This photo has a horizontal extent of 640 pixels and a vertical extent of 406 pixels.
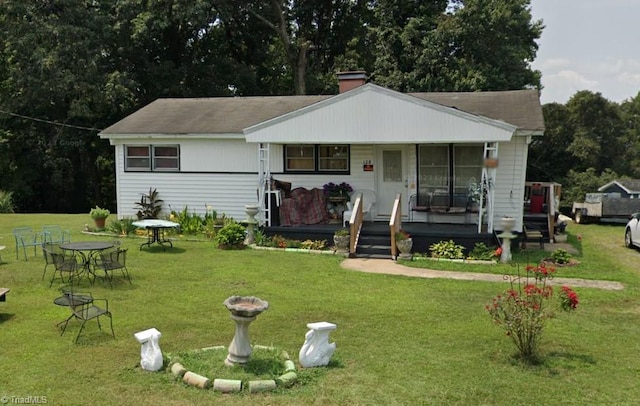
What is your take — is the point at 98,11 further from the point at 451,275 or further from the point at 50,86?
the point at 451,275

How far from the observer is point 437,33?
1105 inches

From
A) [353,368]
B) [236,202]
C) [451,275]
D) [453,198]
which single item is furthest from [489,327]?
[236,202]

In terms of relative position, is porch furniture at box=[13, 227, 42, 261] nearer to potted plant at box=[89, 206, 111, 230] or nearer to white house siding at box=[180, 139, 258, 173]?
potted plant at box=[89, 206, 111, 230]

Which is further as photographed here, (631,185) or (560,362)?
(631,185)

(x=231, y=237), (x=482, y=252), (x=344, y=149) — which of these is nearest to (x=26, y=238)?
(x=231, y=237)

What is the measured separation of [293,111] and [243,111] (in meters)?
3.99

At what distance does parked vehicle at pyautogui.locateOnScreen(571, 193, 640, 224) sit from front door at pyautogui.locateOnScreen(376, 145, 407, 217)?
10.3 meters

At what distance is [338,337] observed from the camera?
779 centimetres

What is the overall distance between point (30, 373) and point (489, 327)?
19.8 feet

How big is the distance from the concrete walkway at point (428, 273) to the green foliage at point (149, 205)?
7.38 m

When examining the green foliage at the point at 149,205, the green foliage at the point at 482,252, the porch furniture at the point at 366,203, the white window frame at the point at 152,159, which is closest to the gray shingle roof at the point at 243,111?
the white window frame at the point at 152,159

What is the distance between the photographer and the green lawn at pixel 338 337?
234 inches

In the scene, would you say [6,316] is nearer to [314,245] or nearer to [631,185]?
[314,245]

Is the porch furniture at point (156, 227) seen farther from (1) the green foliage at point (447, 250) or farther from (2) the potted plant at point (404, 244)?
(1) the green foliage at point (447, 250)
